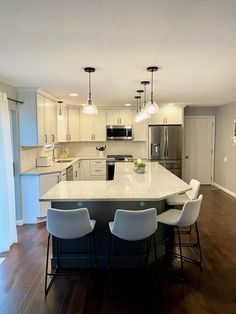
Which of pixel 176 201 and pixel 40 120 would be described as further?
pixel 40 120

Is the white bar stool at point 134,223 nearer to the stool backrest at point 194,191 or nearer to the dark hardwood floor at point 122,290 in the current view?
the dark hardwood floor at point 122,290

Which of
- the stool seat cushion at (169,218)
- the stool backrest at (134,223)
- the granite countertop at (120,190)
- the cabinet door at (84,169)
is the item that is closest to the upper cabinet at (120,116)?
the cabinet door at (84,169)

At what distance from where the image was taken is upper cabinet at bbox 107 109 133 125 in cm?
686

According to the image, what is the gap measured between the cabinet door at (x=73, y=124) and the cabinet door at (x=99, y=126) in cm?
45

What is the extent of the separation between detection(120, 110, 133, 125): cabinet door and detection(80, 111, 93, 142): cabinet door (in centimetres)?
87

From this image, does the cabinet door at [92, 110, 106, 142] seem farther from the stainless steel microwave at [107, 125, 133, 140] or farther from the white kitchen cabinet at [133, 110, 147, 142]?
the white kitchen cabinet at [133, 110, 147, 142]

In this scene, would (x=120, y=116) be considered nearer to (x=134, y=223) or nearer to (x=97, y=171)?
(x=97, y=171)

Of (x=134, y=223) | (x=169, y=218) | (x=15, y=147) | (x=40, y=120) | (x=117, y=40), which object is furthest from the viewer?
(x=40, y=120)

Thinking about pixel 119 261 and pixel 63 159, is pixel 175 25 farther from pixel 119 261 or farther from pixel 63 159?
pixel 63 159

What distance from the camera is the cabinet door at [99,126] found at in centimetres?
686

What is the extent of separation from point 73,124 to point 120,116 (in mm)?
1335

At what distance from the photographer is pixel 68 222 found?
2.31m

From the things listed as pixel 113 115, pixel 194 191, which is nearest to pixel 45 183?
pixel 194 191

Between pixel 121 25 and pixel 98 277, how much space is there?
249cm
